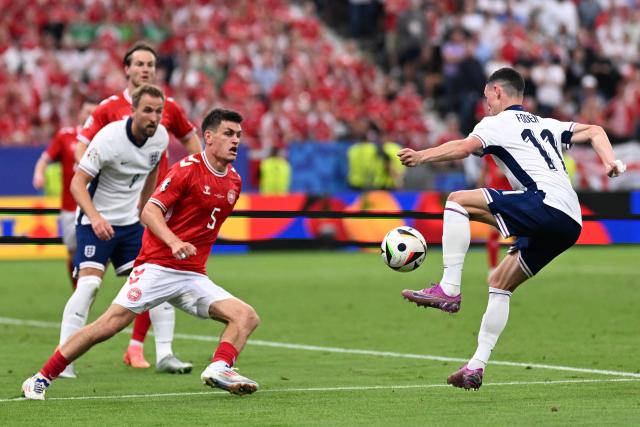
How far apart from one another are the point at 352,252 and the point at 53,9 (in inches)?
313

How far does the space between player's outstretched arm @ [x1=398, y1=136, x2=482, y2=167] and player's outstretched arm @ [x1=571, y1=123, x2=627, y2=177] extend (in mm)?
805

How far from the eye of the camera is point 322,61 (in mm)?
31344

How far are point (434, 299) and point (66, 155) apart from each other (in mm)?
7182

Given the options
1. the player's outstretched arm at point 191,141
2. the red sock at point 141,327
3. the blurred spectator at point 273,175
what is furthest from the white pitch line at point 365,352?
the blurred spectator at point 273,175

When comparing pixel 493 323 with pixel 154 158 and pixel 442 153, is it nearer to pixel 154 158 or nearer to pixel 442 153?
pixel 442 153

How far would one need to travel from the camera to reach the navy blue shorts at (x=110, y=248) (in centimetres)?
1163

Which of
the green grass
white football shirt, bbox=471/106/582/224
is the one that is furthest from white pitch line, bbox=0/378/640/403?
white football shirt, bbox=471/106/582/224

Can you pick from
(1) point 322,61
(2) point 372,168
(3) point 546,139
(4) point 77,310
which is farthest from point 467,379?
(1) point 322,61

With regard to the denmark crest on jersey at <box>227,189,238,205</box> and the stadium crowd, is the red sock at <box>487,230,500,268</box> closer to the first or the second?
the stadium crowd

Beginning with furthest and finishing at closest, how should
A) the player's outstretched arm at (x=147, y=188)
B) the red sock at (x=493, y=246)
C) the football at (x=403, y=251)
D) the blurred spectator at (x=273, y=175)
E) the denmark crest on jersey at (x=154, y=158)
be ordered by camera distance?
the blurred spectator at (x=273, y=175) < the red sock at (x=493, y=246) < the player's outstretched arm at (x=147, y=188) < the denmark crest on jersey at (x=154, y=158) < the football at (x=403, y=251)

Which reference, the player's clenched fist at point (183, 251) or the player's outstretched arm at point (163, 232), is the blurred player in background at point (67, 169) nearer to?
the player's outstretched arm at point (163, 232)

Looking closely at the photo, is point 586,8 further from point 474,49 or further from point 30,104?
point 30,104

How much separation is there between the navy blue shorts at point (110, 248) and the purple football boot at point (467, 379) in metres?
3.40

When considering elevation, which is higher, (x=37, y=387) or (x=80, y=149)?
(x=80, y=149)
